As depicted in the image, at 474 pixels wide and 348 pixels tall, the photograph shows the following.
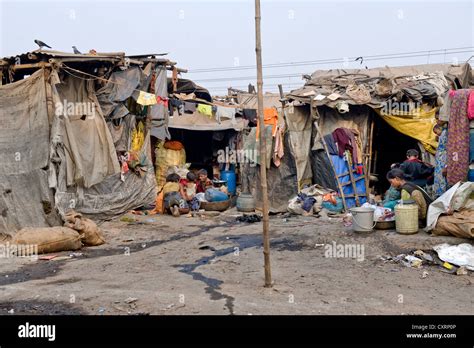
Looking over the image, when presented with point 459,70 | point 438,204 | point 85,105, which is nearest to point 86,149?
point 85,105

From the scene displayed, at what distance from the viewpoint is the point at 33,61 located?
421 inches

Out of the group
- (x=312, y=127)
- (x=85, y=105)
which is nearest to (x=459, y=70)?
(x=312, y=127)

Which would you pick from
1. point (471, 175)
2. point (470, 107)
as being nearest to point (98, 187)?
point (471, 175)

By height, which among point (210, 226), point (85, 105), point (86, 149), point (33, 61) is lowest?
point (210, 226)

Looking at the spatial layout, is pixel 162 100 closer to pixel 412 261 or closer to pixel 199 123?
pixel 199 123

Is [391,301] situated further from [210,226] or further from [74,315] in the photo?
[210,226]

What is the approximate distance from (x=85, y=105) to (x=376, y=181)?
786 centimetres

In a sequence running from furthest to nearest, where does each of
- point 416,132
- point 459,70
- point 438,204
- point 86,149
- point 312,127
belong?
1. point 459,70
2. point 312,127
3. point 416,132
4. point 86,149
5. point 438,204

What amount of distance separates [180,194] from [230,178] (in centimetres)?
278

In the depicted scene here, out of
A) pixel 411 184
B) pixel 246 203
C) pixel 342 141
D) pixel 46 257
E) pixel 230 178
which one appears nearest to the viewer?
pixel 46 257

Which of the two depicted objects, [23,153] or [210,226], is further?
[210,226]

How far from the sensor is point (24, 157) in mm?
10305
